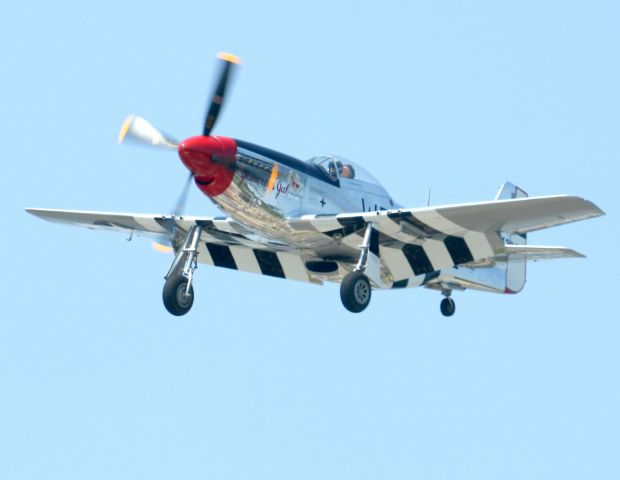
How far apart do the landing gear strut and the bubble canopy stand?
11.5 feet

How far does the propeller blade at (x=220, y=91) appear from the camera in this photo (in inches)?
816

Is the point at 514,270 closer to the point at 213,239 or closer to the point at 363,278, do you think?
the point at 363,278

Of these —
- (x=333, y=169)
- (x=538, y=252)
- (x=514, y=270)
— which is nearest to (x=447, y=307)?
(x=514, y=270)

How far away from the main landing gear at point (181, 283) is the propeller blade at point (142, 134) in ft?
6.75

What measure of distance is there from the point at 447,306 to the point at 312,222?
4781 mm

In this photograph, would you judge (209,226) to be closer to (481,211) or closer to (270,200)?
(270,200)

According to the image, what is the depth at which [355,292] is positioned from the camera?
20.9 metres

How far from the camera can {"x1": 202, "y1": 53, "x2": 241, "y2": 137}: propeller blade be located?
2073 cm

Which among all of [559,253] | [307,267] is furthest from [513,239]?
Answer: [307,267]

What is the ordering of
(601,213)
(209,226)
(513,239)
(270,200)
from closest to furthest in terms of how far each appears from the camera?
(601,213) < (270,200) < (209,226) < (513,239)

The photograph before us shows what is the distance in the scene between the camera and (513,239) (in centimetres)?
2669

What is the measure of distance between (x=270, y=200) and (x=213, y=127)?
144 cm

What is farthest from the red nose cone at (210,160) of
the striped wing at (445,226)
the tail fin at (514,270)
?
the tail fin at (514,270)

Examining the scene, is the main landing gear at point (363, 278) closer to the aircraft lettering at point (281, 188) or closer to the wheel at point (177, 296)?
the aircraft lettering at point (281, 188)
